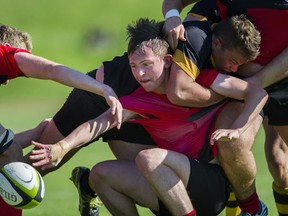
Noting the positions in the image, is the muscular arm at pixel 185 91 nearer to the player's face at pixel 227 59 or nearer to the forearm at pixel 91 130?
the player's face at pixel 227 59

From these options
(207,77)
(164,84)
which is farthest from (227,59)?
(164,84)

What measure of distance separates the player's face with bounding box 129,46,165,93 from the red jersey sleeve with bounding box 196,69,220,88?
0.27 m

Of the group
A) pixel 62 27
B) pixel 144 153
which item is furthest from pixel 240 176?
pixel 62 27

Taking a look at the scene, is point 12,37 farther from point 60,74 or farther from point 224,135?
point 224,135

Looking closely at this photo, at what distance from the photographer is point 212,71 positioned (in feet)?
21.4

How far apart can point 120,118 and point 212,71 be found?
0.80 meters

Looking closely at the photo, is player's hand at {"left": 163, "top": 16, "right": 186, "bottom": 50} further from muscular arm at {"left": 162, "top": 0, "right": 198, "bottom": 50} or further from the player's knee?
the player's knee

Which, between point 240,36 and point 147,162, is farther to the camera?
point 240,36

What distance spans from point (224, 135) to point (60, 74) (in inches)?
49.6

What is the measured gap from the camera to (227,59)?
6.66 m

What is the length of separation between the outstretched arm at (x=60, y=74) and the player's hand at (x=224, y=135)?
67 cm

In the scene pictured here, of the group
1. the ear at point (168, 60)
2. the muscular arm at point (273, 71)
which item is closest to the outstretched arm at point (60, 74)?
the ear at point (168, 60)

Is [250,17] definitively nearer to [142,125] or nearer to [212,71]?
[212,71]

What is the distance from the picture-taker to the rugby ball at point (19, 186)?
611cm
